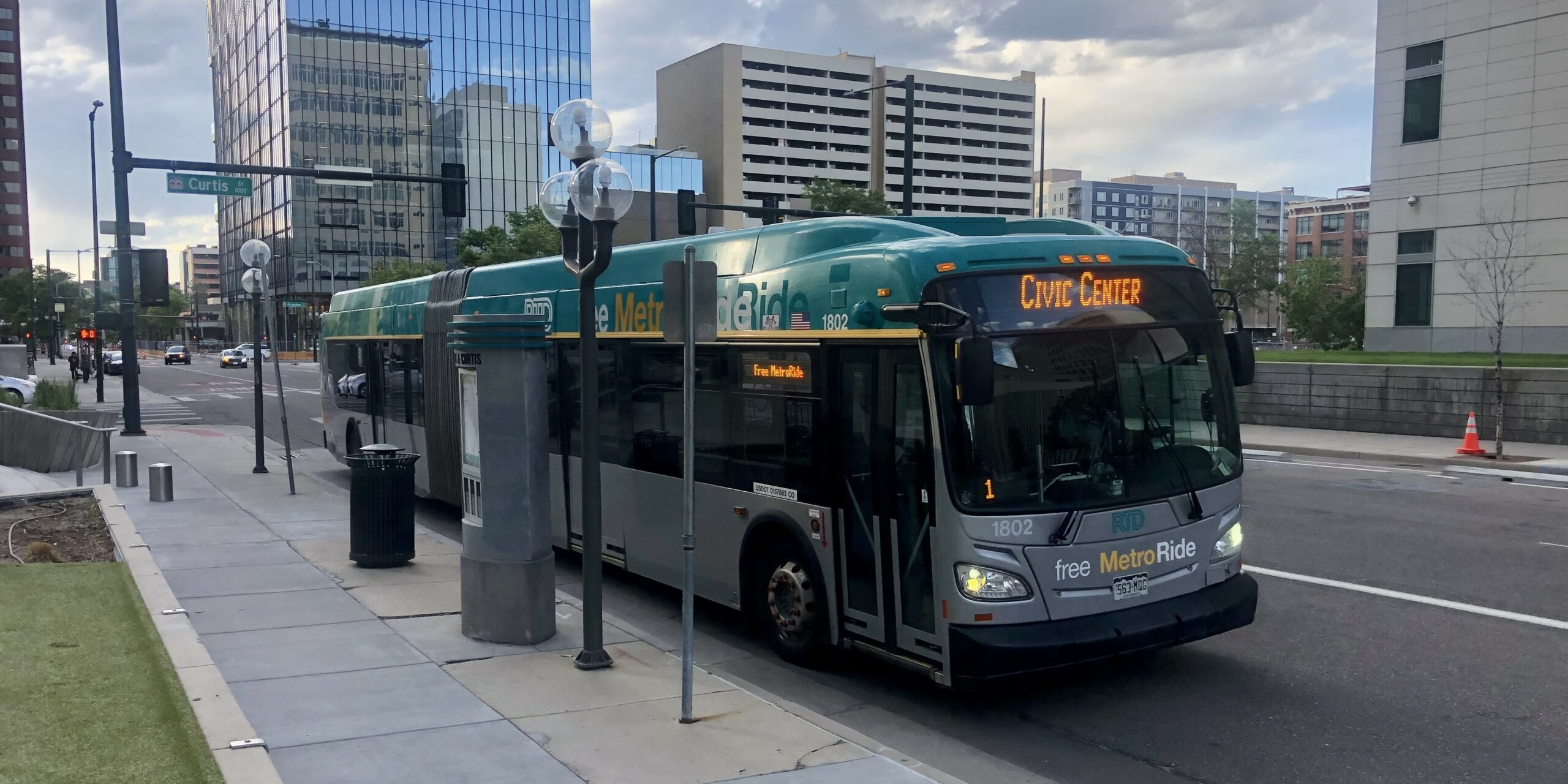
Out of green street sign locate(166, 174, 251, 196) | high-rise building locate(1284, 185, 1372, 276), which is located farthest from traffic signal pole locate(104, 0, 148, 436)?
high-rise building locate(1284, 185, 1372, 276)

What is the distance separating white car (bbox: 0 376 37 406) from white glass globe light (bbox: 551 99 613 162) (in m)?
22.7

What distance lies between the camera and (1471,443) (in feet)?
63.7

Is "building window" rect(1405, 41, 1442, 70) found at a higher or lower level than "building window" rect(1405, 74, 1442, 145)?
higher

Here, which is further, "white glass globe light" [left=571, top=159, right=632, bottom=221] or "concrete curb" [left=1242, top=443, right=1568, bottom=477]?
"concrete curb" [left=1242, top=443, right=1568, bottom=477]

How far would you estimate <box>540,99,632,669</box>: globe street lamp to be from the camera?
722 cm

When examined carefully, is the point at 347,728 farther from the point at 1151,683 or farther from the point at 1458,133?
the point at 1458,133

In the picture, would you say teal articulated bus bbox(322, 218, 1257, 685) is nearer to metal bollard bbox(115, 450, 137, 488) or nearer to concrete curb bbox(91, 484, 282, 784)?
concrete curb bbox(91, 484, 282, 784)

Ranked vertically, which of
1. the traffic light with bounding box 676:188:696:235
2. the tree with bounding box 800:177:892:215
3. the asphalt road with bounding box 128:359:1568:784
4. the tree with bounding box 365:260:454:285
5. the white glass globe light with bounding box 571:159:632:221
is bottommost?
the asphalt road with bounding box 128:359:1568:784

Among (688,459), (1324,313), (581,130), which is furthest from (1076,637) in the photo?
(1324,313)

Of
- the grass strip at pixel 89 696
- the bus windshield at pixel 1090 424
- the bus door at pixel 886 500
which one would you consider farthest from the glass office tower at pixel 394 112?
the bus windshield at pixel 1090 424

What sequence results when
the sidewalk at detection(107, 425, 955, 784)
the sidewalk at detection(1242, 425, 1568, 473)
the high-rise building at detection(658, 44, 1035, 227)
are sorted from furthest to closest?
the high-rise building at detection(658, 44, 1035, 227) < the sidewalk at detection(1242, 425, 1568, 473) < the sidewalk at detection(107, 425, 955, 784)

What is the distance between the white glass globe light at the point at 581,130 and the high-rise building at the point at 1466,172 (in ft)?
89.5

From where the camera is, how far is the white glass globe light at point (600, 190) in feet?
23.5

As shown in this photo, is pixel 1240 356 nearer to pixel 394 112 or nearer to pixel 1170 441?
pixel 1170 441
